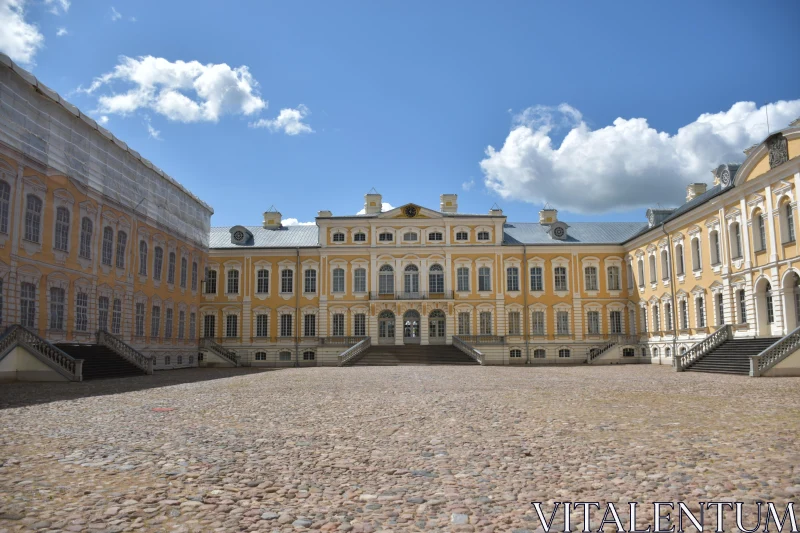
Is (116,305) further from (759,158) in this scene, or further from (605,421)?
(759,158)

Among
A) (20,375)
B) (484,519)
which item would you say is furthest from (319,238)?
(484,519)

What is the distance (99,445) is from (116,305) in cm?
2266

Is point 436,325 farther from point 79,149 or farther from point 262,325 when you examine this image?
point 79,149

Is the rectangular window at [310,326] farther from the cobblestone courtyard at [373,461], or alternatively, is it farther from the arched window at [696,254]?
the cobblestone courtyard at [373,461]

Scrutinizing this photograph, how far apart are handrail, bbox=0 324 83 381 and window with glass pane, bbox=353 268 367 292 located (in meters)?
23.4

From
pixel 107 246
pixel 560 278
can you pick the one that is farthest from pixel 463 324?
pixel 107 246

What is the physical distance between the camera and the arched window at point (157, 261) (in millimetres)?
33125

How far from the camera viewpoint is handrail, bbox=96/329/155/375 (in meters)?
26.7

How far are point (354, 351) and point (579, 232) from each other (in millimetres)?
18838

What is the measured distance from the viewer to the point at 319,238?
4350 cm

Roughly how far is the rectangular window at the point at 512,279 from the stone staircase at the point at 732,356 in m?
16.8

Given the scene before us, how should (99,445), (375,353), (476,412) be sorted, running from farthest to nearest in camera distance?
1. (375,353)
2. (476,412)
3. (99,445)

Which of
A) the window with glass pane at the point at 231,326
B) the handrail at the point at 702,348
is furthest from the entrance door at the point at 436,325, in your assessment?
the handrail at the point at 702,348

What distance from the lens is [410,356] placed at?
3838 centimetres
